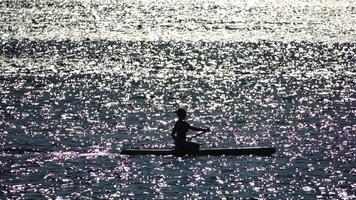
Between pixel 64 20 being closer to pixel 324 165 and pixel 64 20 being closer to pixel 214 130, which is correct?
pixel 214 130

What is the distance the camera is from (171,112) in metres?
54.9

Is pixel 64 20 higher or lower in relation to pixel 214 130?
higher

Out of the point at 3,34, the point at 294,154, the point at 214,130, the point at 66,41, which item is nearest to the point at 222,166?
the point at 294,154

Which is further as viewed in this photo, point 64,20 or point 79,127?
point 64,20

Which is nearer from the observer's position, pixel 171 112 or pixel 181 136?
pixel 181 136

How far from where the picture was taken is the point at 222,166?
37.9 metres

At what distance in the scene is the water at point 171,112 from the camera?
3525cm

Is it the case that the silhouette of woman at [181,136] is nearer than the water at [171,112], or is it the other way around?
the water at [171,112]

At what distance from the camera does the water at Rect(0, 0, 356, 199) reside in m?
35.2

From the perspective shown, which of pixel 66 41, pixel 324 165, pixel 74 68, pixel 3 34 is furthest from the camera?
pixel 3 34

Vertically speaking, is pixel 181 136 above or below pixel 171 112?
below

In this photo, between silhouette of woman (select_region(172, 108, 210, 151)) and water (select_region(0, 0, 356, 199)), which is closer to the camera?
water (select_region(0, 0, 356, 199))

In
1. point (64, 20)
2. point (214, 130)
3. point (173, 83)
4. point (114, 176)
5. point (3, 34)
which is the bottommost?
point (114, 176)

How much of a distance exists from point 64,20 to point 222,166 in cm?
12300
